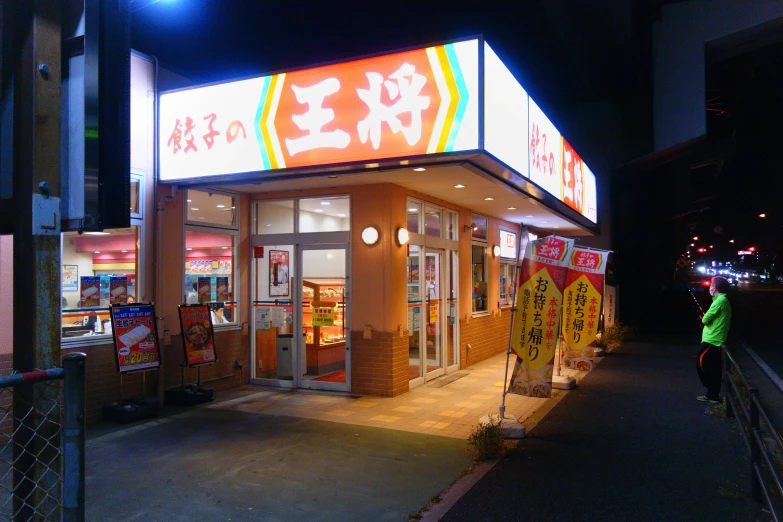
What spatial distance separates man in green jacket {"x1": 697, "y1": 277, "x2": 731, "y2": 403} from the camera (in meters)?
8.82

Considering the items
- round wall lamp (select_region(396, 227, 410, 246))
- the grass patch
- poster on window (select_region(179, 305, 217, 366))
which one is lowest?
the grass patch

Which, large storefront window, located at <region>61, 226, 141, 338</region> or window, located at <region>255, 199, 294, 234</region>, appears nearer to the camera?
large storefront window, located at <region>61, 226, 141, 338</region>

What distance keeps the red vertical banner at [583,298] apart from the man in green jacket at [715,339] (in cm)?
186

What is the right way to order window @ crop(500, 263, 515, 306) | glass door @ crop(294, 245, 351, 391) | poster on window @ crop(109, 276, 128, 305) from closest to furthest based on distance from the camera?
poster on window @ crop(109, 276, 128, 305) < glass door @ crop(294, 245, 351, 391) < window @ crop(500, 263, 515, 306)

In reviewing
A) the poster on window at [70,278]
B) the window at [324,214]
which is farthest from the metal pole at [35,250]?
the window at [324,214]

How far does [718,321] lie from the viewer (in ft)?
29.0

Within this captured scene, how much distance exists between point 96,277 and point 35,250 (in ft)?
22.2

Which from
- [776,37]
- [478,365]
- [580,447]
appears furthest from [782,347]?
[580,447]

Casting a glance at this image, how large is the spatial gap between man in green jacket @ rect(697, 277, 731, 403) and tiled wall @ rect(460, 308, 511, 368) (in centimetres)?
474

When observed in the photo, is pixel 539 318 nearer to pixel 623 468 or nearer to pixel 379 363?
pixel 623 468

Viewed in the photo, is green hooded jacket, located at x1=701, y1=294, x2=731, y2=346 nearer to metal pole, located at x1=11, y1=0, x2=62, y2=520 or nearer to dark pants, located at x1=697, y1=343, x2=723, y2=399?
dark pants, located at x1=697, y1=343, x2=723, y2=399

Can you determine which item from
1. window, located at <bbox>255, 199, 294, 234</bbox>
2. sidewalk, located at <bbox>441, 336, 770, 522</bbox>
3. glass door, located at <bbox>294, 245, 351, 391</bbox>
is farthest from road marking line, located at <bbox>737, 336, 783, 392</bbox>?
window, located at <bbox>255, 199, 294, 234</bbox>

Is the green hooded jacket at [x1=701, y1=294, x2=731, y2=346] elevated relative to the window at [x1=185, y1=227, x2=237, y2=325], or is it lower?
lower

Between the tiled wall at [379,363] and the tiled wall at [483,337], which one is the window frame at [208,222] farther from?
the tiled wall at [483,337]
